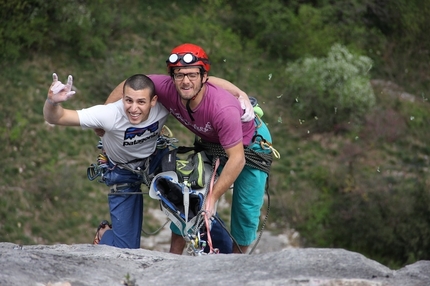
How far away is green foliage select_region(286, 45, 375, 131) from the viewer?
1688 centimetres

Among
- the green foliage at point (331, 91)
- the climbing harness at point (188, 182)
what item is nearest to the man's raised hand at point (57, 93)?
the climbing harness at point (188, 182)

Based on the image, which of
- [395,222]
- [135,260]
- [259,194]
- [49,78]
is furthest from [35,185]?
[135,260]

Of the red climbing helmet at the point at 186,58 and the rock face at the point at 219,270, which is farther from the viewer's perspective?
the red climbing helmet at the point at 186,58

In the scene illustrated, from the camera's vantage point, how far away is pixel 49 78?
49.4 feet

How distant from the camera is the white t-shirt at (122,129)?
5.62m

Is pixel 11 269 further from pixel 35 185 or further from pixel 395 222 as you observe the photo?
pixel 395 222

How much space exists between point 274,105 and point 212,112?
11598mm

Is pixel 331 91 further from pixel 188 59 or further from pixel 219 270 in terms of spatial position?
pixel 219 270

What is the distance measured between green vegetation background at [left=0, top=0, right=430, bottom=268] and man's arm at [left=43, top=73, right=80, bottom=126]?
7193 mm

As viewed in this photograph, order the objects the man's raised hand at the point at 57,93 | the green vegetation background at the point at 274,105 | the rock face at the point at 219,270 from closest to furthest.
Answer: the rock face at the point at 219,270 → the man's raised hand at the point at 57,93 → the green vegetation background at the point at 274,105

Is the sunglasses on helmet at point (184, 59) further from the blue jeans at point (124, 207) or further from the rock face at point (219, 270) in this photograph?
the rock face at point (219, 270)

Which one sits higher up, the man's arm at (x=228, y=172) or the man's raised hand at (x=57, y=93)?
the man's raised hand at (x=57, y=93)

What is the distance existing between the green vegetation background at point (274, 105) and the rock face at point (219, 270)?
828 centimetres

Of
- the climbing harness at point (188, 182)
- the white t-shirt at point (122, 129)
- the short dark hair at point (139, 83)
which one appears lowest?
the climbing harness at point (188, 182)
